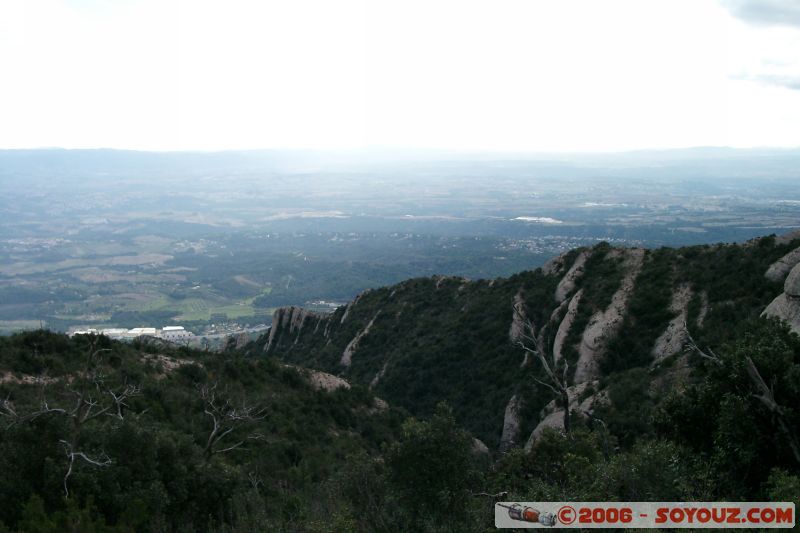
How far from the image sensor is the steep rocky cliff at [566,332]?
883 inches

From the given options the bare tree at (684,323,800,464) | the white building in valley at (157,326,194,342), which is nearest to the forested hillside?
the bare tree at (684,323,800,464)

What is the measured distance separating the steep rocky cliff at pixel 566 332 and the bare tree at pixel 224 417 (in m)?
8.62

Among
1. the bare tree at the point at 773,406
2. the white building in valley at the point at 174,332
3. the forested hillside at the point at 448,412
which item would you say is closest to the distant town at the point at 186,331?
the white building in valley at the point at 174,332

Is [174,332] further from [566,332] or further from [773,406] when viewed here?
[773,406]

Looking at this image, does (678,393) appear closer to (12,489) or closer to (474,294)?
(12,489)

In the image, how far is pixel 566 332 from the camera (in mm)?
28297

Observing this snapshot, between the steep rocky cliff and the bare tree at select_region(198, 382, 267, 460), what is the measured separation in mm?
8615

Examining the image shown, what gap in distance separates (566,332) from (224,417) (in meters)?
18.4

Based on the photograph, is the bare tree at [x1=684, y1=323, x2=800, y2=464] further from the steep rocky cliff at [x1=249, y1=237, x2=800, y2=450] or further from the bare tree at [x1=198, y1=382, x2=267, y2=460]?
the bare tree at [x1=198, y1=382, x2=267, y2=460]

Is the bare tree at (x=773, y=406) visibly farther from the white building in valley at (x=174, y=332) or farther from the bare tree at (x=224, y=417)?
the white building in valley at (x=174, y=332)

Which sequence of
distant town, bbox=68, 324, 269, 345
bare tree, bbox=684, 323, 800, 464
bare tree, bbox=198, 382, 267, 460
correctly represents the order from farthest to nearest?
1. distant town, bbox=68, 324, 269, 345
2. bare tree, bbox=198, 382, 267, 460
3. bare tree, bbox=684, 323, 800, 464

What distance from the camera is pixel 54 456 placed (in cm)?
1094

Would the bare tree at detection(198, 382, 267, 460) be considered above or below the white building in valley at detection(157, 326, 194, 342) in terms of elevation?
above

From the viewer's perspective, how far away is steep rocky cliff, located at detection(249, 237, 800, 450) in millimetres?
22422
